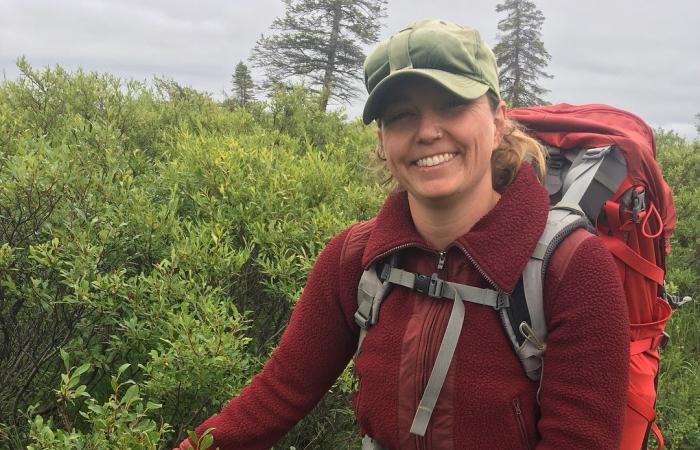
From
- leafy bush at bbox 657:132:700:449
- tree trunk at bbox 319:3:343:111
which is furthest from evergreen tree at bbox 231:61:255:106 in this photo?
leafy bush at bbox 657:132:700:449

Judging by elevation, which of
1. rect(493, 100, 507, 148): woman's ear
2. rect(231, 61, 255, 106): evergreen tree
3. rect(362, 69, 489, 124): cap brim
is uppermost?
rect(231, 61, 255, 106): evergreen tree

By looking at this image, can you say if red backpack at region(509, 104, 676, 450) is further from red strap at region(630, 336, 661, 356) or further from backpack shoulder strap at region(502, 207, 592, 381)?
backpack shoulder strap at region(502, 207, 592, 381)

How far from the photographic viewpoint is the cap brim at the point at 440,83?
150cm

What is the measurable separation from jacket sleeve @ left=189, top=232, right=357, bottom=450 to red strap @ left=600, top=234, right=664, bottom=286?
0.87 metres

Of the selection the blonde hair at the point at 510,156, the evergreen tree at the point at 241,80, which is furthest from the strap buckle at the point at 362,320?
the evergreen tree at the point at 241,80

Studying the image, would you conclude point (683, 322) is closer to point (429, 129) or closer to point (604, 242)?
point (604, 242)

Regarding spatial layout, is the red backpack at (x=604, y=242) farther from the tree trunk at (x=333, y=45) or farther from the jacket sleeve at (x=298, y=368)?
the tree trunk at (x=333, y=45)

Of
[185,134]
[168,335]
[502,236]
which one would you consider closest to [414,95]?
[502,236]

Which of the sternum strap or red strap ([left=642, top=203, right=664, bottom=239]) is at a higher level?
red strap ([left=642, top=203, right=664, bottom=239])

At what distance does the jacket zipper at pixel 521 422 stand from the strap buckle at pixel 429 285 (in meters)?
0.36

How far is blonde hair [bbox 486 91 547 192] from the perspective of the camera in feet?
5.88

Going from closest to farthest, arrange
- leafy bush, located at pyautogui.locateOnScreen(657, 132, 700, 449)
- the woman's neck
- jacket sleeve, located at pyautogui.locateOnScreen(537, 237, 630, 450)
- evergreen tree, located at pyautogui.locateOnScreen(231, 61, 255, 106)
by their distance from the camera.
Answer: jacket sleeve, located at pyautogui.locateOnScreen(537, 237, 630, 450)
the woman's neck
leafy bush, located at pyautogui.locateOnScreen(657, 132, 700, 449)
evergreen tree, located at pyautogui.locateOnScreen(231, 61, 255, 106)

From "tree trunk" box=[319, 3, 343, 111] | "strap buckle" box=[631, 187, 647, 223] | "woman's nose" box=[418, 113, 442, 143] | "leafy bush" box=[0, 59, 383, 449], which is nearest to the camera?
"woman's nose" box=[418, 113, 442, 143]

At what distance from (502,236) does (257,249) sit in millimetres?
2042
